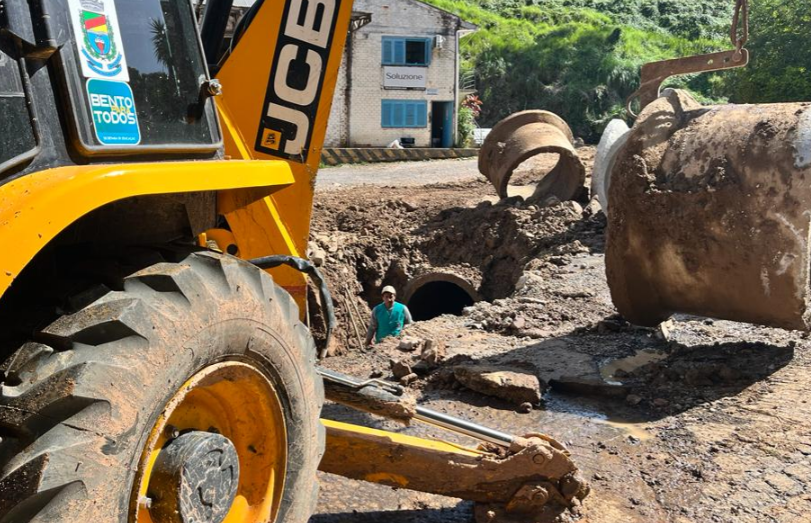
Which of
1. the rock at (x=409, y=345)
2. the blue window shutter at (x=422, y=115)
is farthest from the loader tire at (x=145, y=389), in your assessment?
the blue window shutter at (x=422, y=115)

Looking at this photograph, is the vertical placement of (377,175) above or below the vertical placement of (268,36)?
below

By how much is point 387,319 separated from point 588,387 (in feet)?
10.7

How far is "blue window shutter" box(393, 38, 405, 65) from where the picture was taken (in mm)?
25672

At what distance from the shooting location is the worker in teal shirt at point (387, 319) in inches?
327

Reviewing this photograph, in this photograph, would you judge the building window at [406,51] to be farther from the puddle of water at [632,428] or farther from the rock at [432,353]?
the puddle of water at [632,428]

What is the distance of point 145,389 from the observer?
1.94 meters

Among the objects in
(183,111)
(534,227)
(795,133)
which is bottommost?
(534,227)

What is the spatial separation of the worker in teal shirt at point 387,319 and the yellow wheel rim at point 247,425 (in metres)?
5.64

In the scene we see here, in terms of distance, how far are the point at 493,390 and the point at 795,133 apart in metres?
2.54

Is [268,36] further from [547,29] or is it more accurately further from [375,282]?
[547,29]

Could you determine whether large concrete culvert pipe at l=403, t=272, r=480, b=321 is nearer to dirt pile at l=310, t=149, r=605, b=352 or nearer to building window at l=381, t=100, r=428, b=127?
dirt pile at l=310, t=149, r=605, b=352

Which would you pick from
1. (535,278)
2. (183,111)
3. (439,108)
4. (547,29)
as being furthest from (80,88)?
(547,29)

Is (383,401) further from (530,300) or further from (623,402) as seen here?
(530,300)

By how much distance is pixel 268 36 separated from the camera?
156 inches
